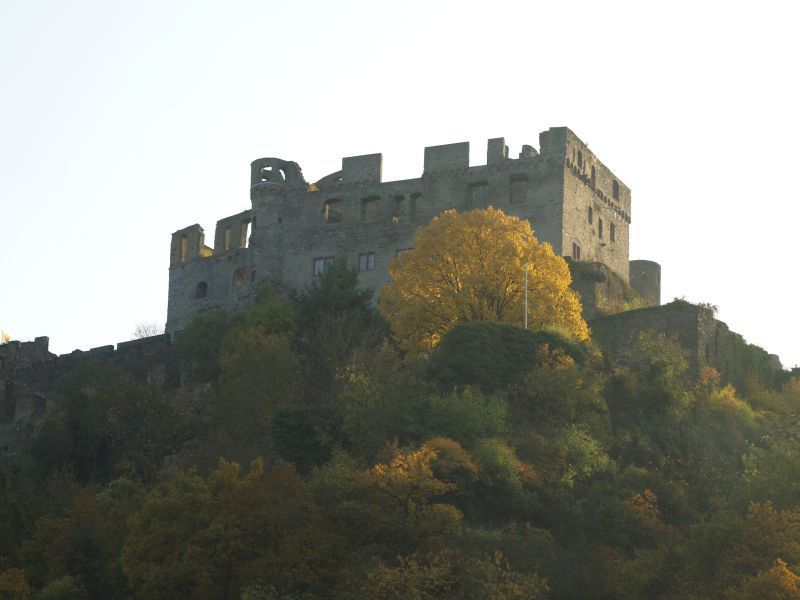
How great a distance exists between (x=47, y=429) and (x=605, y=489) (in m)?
23.9

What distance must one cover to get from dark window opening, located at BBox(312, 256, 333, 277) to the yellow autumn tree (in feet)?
44.5

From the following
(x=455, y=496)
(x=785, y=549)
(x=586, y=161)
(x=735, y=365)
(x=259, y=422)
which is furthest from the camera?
(x=586, y=161)

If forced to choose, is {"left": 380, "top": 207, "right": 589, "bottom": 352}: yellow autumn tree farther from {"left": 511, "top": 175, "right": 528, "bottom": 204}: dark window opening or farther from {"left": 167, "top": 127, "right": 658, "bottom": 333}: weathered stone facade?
{"left": 511, "top": 175, "right": 528, "bottom": 204}: dark window opening

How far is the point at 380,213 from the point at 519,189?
6.64 meters

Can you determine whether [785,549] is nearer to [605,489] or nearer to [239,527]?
[605,489]

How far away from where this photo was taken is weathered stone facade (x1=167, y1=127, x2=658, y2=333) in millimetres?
71375

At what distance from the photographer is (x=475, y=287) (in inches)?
2386

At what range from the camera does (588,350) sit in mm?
59250

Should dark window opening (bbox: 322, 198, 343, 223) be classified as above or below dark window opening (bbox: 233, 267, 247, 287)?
above

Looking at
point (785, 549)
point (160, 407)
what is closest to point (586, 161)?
point (160, 407)

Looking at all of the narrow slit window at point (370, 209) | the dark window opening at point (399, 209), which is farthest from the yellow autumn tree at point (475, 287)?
the narrow slit window at point (370, 209)

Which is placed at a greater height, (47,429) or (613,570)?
(47,429)

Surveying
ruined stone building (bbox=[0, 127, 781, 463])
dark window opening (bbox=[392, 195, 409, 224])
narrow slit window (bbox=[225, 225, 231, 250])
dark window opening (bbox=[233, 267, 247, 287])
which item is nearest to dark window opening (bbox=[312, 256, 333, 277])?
ruined stone building (bbox=[0, 127, 781, 463])

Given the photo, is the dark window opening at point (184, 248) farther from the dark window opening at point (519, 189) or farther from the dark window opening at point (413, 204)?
the dark window opening at point (519, 189)
